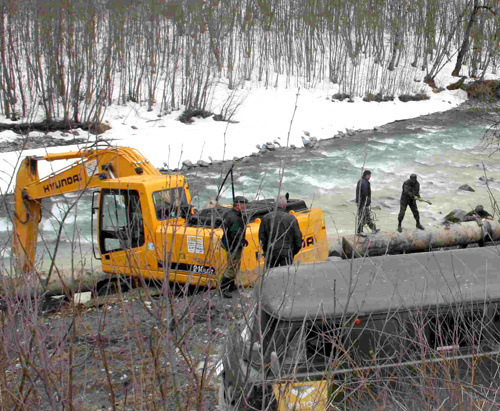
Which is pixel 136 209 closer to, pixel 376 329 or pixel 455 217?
pixel 376 329

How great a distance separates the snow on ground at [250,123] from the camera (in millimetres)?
22922

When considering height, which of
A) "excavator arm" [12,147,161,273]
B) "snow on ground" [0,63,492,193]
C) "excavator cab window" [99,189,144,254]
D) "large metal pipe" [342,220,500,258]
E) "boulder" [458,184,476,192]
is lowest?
"boulder" [458,184,476,192]

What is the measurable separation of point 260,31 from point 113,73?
11.3 m

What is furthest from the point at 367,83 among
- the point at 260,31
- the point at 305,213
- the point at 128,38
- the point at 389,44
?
the point at 305,213

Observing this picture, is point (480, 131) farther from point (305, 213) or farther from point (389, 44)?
point (305, 213)

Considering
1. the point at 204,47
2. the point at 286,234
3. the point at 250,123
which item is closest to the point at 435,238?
the point at 286,234

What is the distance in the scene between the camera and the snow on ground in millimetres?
22922

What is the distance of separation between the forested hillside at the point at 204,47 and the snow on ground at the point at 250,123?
1.06 meters

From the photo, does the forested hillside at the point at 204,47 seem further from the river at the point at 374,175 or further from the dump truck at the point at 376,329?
the dump truck at the point at 376,329

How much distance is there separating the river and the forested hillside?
13.0ft

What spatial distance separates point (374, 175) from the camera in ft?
70.6

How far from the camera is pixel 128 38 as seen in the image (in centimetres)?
3078

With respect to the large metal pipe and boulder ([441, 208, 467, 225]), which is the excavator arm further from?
boulder ([441, 208, 467, 225])

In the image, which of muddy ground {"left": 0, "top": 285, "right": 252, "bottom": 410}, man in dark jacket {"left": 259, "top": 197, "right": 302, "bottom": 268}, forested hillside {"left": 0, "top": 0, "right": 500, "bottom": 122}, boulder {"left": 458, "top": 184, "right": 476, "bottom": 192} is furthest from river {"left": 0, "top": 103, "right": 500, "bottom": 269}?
muddy ground {"left": 0, "top": 285, "right": 252, "bottom": 410}
